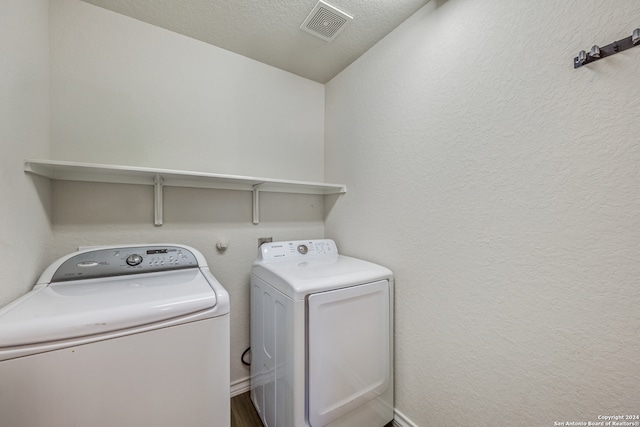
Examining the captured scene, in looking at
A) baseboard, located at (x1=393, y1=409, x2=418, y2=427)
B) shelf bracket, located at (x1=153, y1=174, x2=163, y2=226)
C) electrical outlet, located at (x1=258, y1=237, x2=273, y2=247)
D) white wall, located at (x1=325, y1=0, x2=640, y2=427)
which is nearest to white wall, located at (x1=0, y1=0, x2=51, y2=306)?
shelf bracket, located at (x1=153, y1=174, x2=163, y2=226)

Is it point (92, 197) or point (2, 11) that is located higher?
point (2, 11)

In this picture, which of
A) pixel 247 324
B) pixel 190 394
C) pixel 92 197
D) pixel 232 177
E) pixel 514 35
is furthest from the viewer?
pixel 247 324

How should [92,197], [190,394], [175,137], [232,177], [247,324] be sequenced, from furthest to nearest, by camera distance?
[247,324], [175,137], [232,177], [92,197], [190,394]

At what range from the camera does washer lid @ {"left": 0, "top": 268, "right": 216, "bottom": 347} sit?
65 centimetres

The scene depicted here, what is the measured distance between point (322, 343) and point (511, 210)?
1039mm

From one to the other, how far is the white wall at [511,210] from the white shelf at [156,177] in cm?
82

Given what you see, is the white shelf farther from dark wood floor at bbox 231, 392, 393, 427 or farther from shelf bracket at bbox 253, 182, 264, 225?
dark wood floor at bbox 231, 392, 393, 427

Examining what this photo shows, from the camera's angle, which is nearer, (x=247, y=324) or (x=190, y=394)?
(x=190, y=394)

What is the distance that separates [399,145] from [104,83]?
1.79 meters

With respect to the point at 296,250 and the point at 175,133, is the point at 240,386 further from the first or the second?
the point at 175,133

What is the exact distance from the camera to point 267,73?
6.17ft

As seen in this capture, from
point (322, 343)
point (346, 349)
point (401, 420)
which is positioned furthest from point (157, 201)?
point (401, 420)

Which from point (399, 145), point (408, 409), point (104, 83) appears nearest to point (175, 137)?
point (104, 83)

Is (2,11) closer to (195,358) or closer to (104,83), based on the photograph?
(104,83)
